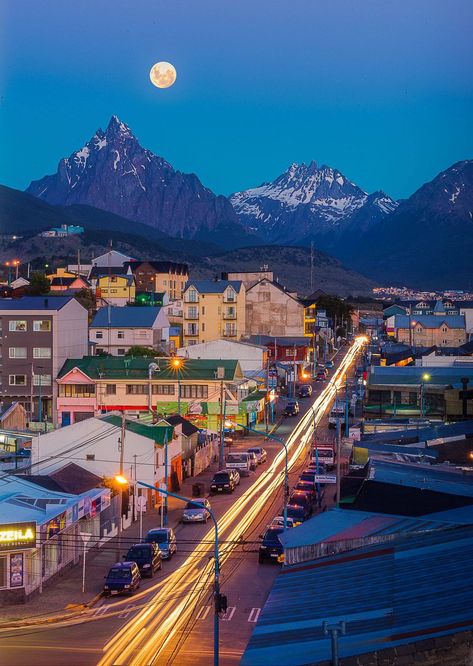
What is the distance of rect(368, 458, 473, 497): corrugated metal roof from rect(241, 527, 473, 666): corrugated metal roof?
5.23 meters

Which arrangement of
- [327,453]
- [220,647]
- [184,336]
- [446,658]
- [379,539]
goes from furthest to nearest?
[184,336]
[327,453]
[220,647]
[379,539]
[446,658]

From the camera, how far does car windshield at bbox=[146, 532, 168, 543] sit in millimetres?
25367

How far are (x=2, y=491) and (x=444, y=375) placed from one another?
32.4m

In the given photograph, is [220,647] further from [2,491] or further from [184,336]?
[184,336]

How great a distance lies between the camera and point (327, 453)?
38344mm

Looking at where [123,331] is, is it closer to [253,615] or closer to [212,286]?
[212,286]

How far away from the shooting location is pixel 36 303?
54.4 meters

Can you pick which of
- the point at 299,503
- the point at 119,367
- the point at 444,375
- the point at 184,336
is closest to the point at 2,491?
the point at 299,503

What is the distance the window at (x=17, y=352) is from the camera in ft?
173

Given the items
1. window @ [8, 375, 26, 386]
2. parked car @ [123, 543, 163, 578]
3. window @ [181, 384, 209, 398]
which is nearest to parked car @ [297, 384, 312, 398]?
window @ [181, 384, 209, 398]

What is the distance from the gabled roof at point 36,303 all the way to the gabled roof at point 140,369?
321 centimetres

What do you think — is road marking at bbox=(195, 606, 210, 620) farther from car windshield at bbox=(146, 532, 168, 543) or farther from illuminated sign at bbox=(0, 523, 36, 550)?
car windshield at bbox=(146, 532, 168, 543)

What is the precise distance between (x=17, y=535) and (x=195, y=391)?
28255 millimetres

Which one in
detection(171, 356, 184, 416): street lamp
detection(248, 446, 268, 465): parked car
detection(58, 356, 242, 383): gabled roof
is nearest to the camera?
detection(248, 446, 268, 465): parked car
